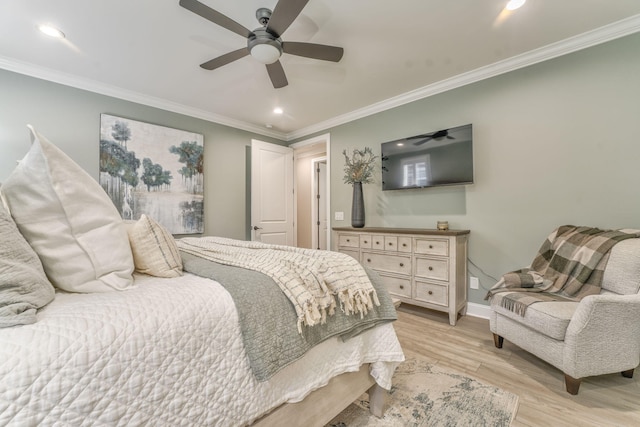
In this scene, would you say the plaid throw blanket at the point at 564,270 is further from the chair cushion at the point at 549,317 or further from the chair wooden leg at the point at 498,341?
the chair wooden leg at the point at 498,341

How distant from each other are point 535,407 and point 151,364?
190 cm

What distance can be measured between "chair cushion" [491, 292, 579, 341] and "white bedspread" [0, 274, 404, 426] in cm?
156

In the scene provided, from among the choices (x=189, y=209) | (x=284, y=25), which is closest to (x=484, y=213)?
(x=284, y=25)

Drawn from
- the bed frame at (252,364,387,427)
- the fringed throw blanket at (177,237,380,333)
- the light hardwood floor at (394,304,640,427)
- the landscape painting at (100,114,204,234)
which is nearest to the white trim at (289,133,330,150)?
the landscape painting at (100,114,204,234)

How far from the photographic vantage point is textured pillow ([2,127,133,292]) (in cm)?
84

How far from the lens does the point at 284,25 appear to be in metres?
1.75

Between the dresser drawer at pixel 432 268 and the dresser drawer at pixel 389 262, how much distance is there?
114 mm

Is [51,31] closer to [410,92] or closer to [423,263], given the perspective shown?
[410,92]

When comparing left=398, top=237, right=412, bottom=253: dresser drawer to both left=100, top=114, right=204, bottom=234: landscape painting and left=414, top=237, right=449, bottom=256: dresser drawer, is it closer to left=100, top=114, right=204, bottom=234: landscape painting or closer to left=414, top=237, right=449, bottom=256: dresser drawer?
left=414, top=237, right=449, bottom=256: dresser drawer

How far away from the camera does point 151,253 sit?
116cm

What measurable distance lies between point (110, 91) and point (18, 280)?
3.17 metres

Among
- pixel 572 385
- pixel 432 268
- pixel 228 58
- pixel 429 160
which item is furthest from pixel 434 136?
pixel 572 385

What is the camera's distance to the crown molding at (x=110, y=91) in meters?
2.51

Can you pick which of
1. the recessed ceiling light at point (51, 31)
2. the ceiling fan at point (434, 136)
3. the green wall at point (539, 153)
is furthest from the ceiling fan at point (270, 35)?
the green wall at point (539, 153)
